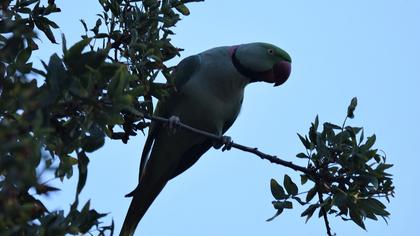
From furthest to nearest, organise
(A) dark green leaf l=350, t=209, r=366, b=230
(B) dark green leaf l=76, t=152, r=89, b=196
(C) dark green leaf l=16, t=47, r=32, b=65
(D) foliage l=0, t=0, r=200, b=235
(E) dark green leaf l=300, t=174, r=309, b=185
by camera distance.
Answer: (E) dark green leaf l=300, t=174, r=309, b=185 < (A) dark green leaf l=350, t=209, r=366, b=230 < (C) dark green leaf l=16, t=47, r=32, b=65 < (B) dark green leaf l=76, t=152, r=89, b=196 < (D) foliage l=0, t=0, r=200, b=235

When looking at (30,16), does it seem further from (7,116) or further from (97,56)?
(97,56)

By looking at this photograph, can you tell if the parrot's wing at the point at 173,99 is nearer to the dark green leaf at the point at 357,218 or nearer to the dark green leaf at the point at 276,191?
the dark green leaf at the point at 276,191

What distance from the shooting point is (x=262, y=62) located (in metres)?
5.71

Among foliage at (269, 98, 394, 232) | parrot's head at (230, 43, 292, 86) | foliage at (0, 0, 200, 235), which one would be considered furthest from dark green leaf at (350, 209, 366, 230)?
parrot's head at (230, 43, 292, 86)

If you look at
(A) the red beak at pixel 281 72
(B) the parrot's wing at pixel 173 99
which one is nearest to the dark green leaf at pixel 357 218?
(B) the parrot's wing at pixel 173 99

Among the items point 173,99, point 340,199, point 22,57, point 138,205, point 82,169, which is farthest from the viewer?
point 173,99

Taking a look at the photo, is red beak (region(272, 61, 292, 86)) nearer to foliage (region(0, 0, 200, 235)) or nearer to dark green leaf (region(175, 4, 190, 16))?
dark green leaf (region(175, 4, 190, 16))

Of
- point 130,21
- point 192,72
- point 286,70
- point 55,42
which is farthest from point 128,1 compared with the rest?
point 286,70

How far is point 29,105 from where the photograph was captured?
5.46 ft

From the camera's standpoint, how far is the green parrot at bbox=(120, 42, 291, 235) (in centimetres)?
526

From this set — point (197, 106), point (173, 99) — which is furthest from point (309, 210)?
point (173, 99)

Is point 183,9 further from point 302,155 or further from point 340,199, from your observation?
point 340,199

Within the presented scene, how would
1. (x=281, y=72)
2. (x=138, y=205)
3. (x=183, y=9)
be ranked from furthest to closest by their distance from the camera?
(x=281, y=72)
(x=138, y=205)
(x=183, y=9)

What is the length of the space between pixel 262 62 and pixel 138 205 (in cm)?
158
